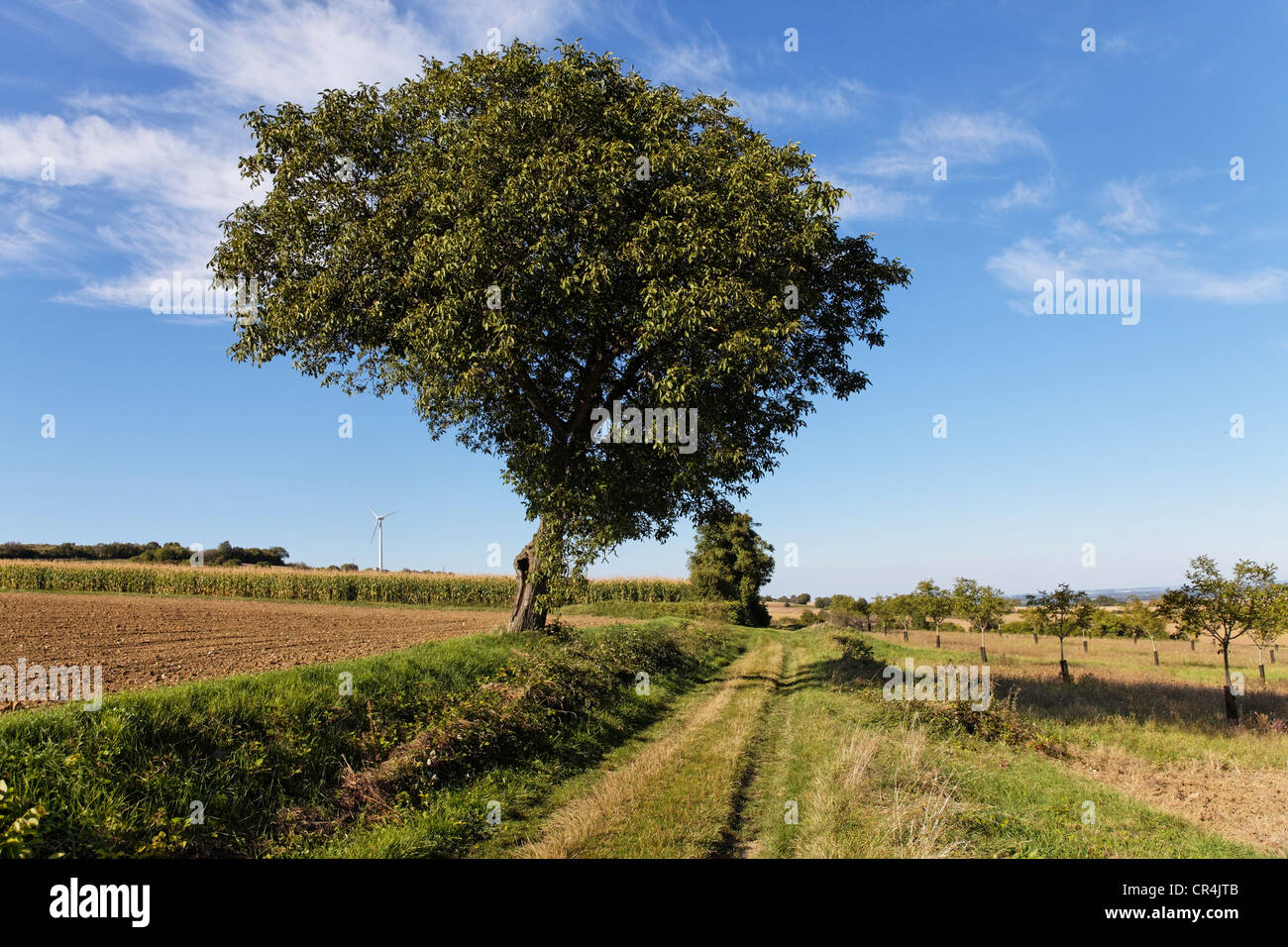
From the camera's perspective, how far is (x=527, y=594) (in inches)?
761

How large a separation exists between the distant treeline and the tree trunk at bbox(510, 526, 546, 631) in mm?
103968

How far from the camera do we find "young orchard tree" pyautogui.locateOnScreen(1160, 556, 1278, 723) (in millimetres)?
23223

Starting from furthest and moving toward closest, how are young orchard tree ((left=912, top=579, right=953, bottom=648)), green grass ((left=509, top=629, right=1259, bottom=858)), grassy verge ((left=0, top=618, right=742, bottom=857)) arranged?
young orchard tree ((left=912, top=579, right=953, bottom=648)) → green grass ((left=509, top=629, right=1259, bottom=858)) → grassy verge ((left=0, top=618, right=742, bottom=857))

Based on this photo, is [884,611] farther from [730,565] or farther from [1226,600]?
[1226,600]

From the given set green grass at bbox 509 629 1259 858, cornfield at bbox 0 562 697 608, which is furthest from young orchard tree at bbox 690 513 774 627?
green grass at bbox 509 629 1259 858

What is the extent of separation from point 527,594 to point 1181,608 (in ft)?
80.7

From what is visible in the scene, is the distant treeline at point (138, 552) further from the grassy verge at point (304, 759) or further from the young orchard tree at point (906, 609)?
the grassy verge at point (304, 759)

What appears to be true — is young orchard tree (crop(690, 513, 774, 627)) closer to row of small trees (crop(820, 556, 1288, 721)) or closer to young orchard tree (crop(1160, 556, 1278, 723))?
row of small trees (crop(820, 556, 1288, 721))

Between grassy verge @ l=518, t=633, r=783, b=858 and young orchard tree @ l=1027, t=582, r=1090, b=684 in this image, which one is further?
young orchard tree @ l=1027, t=582, r=1090, b=684

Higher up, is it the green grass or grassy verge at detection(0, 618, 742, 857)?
grassy verge at detection(0, 618, 742, 857)

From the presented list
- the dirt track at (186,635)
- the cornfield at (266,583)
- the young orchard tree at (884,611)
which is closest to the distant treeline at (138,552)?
the cornfield at (266,583)

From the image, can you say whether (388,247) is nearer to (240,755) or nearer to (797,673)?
(240,755)
